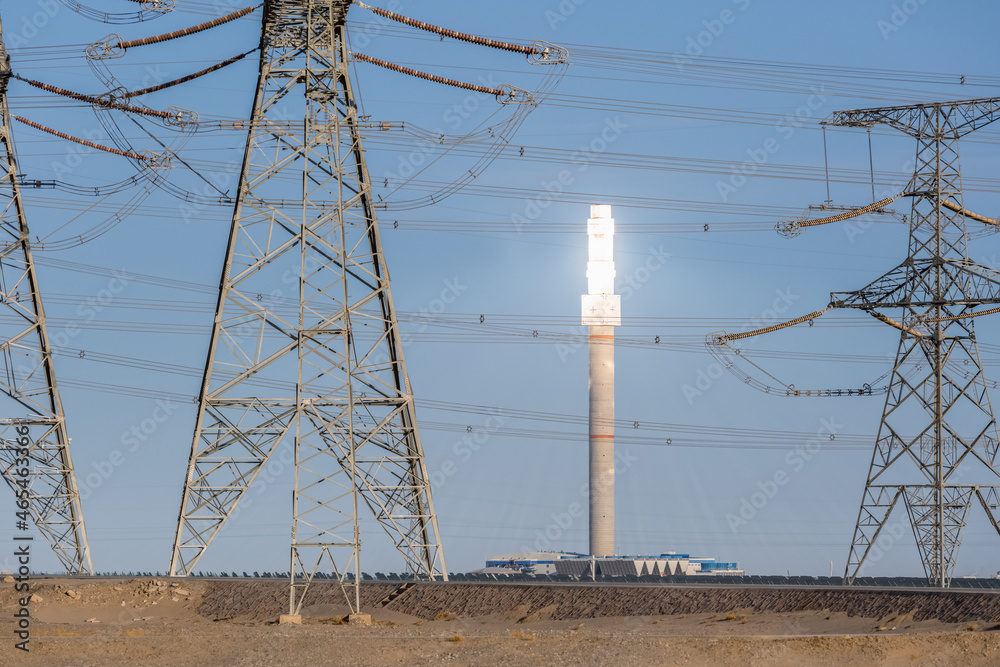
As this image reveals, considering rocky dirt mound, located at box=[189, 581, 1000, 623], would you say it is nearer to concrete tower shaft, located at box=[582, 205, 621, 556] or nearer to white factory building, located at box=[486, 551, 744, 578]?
white factory building, located at box=[486, 551, 744, 578]

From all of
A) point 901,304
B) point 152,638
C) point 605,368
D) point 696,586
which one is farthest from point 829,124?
point 605,368

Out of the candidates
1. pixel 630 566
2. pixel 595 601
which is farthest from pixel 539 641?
pixel 630 566

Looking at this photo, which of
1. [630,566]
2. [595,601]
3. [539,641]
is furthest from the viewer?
[630,566]

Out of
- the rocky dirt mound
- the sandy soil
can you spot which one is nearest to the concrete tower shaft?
the rocky dirt mound

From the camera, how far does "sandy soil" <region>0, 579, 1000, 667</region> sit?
40344mm

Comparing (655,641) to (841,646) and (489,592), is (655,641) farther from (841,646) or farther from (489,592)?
(489,592)

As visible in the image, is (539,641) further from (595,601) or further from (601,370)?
(601,370)

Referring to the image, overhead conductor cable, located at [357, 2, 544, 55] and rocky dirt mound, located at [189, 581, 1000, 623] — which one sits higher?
overhead conductor cable, located at [357, 2, 544, 55]

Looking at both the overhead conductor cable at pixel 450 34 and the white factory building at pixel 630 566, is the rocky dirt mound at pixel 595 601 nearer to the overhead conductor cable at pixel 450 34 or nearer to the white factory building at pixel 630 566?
the overhead conductor cable at pixel 450 34

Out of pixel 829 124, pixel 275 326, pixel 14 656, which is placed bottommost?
pixel 14 656

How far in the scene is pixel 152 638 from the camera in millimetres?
43594

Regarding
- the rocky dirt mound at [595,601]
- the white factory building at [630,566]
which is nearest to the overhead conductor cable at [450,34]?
the rocky dirt mound at [595,601]

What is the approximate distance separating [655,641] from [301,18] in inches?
1152

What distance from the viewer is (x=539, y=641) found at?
42.0 metres
